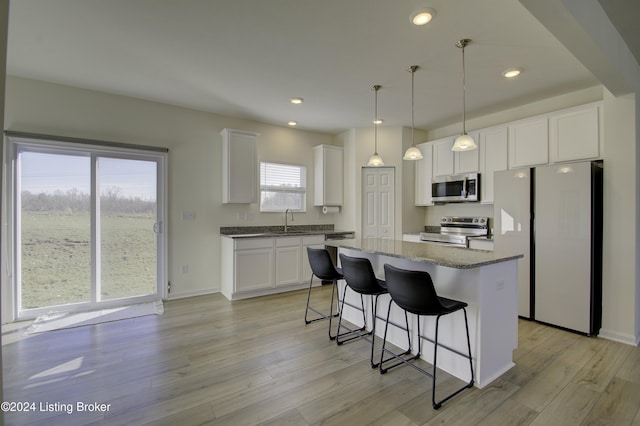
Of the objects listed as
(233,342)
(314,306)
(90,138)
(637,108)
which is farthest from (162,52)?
(637,108)

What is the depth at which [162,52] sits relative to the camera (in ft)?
9.53

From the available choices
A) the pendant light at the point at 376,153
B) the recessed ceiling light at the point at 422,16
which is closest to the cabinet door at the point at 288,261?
the pendant light at the point at 376,153

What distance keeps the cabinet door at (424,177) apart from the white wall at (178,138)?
2.37m

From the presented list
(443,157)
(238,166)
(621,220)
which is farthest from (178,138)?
(621,220)

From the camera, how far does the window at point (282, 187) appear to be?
16.8 feet

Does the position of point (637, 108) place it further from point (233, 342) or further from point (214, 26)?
point (233, 342)

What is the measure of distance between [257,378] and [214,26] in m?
2.86

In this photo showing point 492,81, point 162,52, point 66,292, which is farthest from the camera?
point 66,292

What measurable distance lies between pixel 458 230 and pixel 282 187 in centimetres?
297

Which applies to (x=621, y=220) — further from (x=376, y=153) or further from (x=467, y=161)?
(x=376, y=153)

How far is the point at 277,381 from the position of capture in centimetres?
234

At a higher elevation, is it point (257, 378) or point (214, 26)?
point (214, 26)

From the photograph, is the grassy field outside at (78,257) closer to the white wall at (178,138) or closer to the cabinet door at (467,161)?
the white wall at (178,138)

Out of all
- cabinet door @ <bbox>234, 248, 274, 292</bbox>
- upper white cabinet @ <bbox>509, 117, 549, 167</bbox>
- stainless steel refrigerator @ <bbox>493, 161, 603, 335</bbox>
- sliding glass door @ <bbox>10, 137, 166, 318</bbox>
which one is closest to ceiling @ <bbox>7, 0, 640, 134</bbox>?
upper white cabinet @ <bbox>509, 117, 549, 167</bbox>
